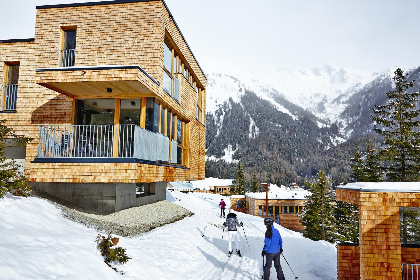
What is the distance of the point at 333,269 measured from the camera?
29.6 ft

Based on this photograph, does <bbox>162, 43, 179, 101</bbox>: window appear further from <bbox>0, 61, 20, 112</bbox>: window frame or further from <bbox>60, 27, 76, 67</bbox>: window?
<bbox>0, 61, 20, 112</bbox>: window frame

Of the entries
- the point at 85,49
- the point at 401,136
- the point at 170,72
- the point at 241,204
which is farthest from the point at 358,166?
the point at 85,49

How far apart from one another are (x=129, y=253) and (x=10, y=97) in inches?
464

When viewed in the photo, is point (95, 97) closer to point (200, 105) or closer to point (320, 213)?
point (200, 105)

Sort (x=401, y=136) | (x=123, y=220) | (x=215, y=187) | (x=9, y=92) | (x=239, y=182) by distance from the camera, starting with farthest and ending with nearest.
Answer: (x=215, y=187), (x=239, y=182), (x=401, y=136), (x=9, y=92), (x=123, y=220)

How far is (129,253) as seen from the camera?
742cm

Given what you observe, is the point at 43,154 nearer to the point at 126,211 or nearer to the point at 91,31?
the point at 126,211

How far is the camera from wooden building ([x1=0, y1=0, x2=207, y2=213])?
35.6ft

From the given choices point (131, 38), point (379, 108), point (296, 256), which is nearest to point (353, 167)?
point (379, 108)

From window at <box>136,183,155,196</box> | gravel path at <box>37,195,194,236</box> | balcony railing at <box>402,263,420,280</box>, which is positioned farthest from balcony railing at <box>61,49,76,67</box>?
balcony railing at <box>402,263,420,280</box>

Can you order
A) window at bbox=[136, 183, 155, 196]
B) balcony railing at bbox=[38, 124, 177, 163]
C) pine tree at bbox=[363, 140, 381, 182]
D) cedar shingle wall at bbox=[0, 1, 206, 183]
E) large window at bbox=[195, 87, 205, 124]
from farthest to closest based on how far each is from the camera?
pine tree at bbox=[363, 140, 381, 182] → large window at bbox=[195, 87, 205, 124] → window at bbox=[136, 183, 155, 196] → cedar shingle wall at bbox=[0, 1, 206, 183] → balcony railing at bbox=[38, 124, 177, 163]

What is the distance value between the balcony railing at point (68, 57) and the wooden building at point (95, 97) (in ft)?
0.15

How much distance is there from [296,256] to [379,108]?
24918 mm

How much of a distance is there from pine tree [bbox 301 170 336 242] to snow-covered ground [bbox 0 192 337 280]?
2521 cm
